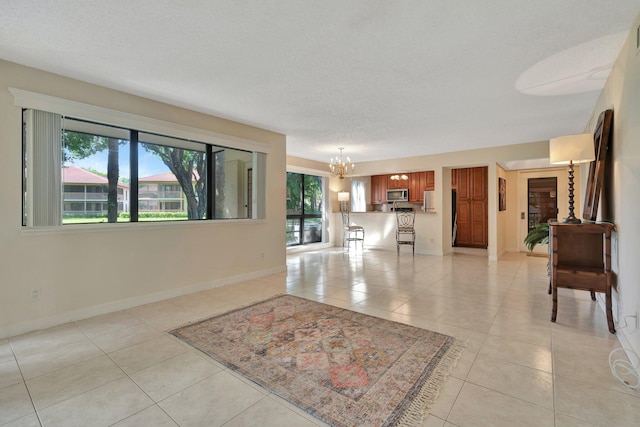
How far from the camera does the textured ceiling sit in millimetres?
1892

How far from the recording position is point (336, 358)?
82.0 inches

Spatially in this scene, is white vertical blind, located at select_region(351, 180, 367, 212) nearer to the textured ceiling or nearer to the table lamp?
the textured ceiling

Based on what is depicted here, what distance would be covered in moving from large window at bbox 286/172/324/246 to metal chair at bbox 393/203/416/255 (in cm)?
221

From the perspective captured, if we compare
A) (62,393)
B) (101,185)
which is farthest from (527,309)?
(101,185)

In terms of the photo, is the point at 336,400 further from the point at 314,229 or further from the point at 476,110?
the point at 314,229

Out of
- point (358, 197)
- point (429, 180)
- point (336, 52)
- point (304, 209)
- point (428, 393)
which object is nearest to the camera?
point (428, 393)

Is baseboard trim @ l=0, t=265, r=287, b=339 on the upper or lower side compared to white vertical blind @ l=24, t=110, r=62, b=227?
lower

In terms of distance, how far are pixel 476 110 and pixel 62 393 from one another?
472 centimetres

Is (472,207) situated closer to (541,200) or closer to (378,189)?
(541,200)

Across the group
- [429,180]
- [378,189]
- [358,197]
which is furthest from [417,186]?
[358,197]

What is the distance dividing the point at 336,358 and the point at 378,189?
8.09 metres

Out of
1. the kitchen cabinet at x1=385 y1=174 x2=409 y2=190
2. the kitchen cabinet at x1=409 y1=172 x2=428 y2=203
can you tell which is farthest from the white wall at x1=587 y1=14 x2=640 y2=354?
the kitchen cabinet at x1=385 y1=174 x2=409 y2=190

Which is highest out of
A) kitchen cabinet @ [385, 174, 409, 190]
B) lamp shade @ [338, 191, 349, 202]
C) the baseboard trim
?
kitchen cabinet @ [385, 174, 409, 190]

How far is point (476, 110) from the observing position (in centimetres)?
375
